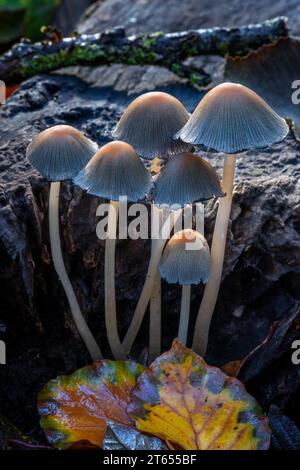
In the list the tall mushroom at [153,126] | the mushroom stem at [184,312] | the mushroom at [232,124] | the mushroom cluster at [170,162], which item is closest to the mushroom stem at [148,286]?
the mushroom cluster at [170,162]

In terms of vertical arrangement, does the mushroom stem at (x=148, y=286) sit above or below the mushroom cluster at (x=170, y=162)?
below

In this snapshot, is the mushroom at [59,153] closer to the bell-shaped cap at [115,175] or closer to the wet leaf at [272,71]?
the bell-shaped cap at [115,175]

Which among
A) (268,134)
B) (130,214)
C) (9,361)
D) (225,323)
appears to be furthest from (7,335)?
(268,134)

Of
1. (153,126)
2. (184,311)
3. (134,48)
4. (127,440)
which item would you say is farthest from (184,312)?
(134,48)

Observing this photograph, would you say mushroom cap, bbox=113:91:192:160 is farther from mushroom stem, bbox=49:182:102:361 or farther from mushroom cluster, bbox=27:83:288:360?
mushroom stem, bbox=49:182:102:361

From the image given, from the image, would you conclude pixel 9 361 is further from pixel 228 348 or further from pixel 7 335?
pixel 228 348

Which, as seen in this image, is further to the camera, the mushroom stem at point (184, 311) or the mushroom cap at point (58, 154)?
the mushroom stem at point (184, 311)

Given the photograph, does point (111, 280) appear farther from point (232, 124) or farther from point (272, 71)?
point (272, 71)
